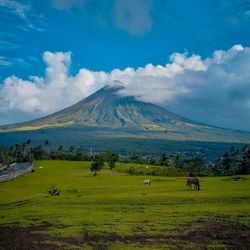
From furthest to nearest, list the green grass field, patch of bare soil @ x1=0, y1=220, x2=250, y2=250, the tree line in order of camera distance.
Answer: the tree line → the green grass field → patch of bare soil @ x1=0, y1=220, x2=250, y2=250

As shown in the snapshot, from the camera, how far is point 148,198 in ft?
126

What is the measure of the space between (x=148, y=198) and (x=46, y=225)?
45.4 ft

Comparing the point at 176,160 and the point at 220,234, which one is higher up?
the point at 220,234

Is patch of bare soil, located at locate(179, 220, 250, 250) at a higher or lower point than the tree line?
higher

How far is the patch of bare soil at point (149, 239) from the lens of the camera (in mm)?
21016

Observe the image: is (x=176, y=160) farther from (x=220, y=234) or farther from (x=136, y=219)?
(x=220, y=234)

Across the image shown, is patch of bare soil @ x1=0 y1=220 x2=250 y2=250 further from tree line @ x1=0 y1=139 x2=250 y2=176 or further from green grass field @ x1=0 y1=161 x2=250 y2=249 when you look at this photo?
tree line @ x1=0 y1=139 x2=250 y2=176

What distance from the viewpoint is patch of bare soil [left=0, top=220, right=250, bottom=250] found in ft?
68.9

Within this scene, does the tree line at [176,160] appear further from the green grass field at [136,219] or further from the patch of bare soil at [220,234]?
the patch of bare soil at [220,234]

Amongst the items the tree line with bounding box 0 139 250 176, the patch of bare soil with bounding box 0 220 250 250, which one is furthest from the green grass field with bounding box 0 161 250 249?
the tree line with bounding box 0 139 250 176

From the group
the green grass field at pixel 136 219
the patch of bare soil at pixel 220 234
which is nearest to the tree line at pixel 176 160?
the green grass field at pixel 136 219

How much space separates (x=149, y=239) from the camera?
22031 millimetres

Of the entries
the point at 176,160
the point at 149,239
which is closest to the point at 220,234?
the point at 149,239

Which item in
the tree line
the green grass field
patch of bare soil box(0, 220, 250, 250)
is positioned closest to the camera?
patch of bare soil box(0, 220, 250, 250)
